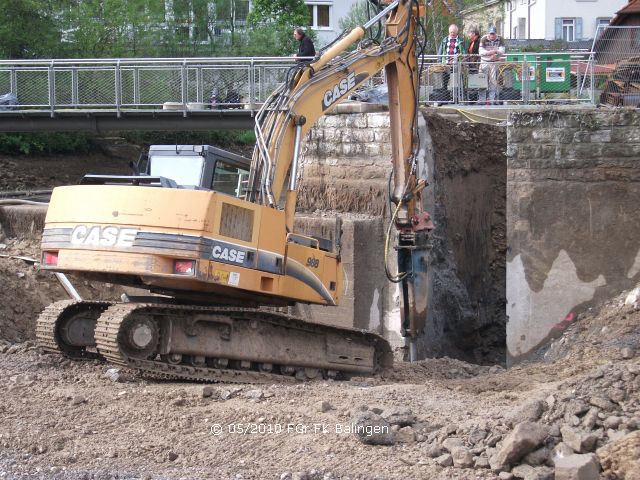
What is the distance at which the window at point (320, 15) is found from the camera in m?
45.2

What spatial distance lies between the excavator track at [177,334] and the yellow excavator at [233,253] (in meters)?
0.01

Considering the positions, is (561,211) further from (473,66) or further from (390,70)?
(473,66)

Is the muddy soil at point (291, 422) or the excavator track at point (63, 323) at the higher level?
the excavator track at point (63, 323)

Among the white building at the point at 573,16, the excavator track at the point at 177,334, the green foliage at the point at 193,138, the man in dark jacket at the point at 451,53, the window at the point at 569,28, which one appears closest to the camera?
the excavator track at the point at 177,334

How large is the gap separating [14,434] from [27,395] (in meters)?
1.16

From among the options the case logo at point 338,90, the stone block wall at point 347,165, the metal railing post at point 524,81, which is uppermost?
the metal railing post at point 524,81

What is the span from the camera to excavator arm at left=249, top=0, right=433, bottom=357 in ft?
31.5

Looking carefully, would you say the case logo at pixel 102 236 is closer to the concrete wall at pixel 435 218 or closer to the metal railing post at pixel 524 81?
the concrete wall at pixel 435 218

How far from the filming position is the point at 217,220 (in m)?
8.88

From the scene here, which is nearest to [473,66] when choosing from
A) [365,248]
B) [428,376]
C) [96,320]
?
[365,248]

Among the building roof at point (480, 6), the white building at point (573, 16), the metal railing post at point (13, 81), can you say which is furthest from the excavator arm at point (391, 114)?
the white building at point (573, 16)

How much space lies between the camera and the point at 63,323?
10.2 metres

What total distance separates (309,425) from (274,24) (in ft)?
104

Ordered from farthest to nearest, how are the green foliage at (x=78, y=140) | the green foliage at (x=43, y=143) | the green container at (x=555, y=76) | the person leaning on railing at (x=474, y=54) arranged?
the green foliage at (x=78, y=140) → the green foliage at (x=43, y=143) → the person leaning on railing at (x=474, y=54) → the green container at (x=555, y=76)
